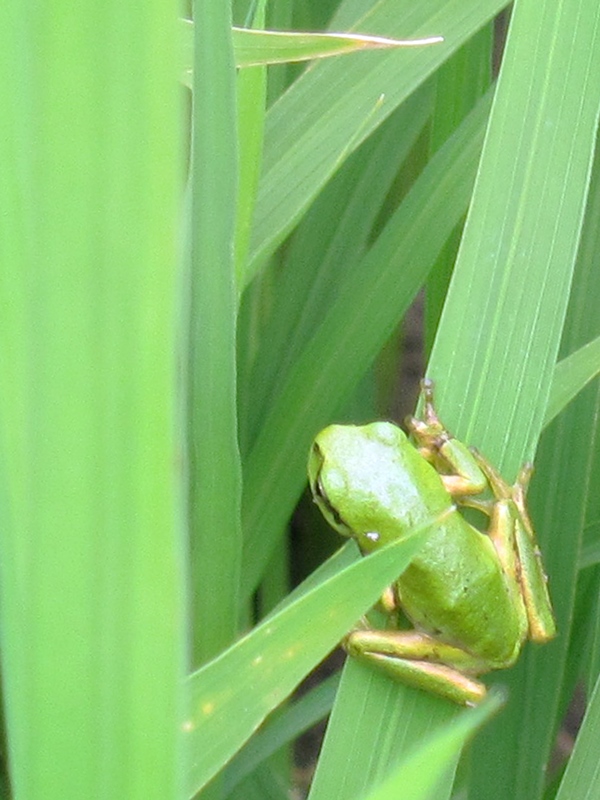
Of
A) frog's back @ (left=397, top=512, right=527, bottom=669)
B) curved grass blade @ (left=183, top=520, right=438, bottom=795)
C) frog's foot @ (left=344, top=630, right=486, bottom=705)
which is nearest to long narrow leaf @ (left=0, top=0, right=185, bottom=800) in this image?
curved grass blade @ (left=183, top=520, right=438, bottom=795)

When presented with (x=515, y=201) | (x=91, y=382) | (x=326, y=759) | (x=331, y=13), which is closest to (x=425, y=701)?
(x=326, y=759)

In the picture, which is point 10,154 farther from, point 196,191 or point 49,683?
point 196,191

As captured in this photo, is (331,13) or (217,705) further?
(331,13)

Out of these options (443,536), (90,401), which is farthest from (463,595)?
(90,401)

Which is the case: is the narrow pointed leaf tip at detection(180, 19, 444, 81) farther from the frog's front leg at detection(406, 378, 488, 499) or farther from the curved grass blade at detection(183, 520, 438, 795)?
the curved grass blade at detection(183, 520, 438, 795)

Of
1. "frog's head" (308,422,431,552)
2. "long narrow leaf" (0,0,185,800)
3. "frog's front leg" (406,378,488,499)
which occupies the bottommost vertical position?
"frog's head" (308,422,431,552)
